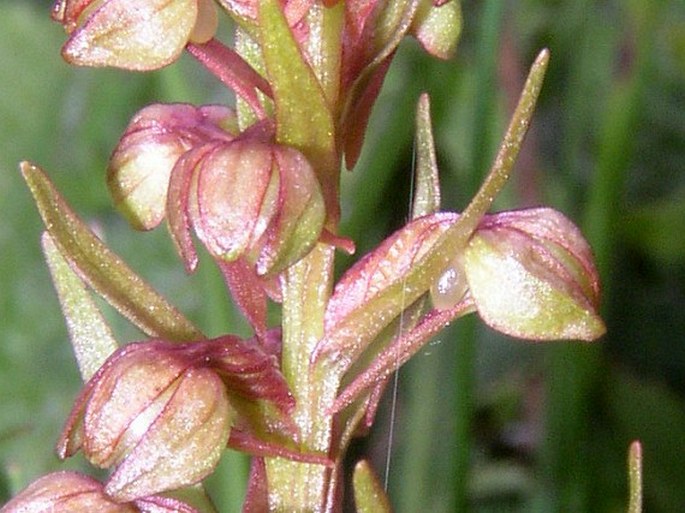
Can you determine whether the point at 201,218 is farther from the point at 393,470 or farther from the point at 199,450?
the point at 393,470

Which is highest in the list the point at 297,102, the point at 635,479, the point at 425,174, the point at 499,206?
the point at 297,102

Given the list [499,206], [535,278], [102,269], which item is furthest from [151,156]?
[499,206]

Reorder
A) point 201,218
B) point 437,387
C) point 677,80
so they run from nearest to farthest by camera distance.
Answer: point 201,218 < point 437,387 < point 677,80

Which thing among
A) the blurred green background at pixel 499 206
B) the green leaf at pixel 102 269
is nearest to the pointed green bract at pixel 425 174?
the green leaf at pixel 102 269

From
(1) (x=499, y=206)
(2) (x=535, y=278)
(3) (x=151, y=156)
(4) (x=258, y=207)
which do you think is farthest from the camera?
(1) (x=499, y=206)

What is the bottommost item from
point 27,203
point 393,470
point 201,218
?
point 393,470

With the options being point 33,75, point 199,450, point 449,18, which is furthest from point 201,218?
point 33,75

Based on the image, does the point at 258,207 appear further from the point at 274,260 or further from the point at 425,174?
the point at 425,174
